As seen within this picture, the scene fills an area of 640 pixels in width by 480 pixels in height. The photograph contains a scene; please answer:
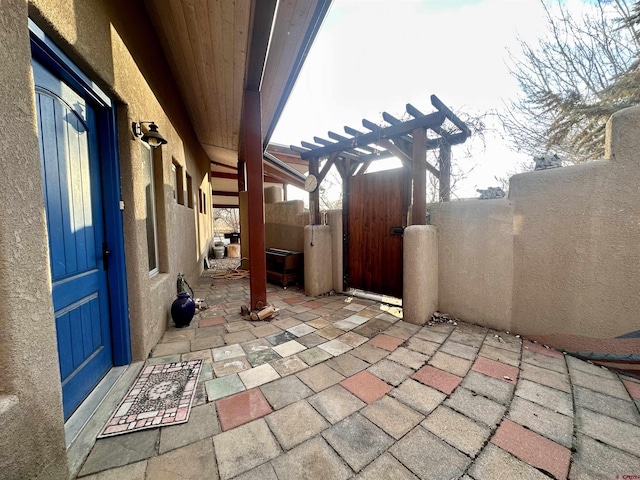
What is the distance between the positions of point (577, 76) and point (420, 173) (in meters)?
5.02

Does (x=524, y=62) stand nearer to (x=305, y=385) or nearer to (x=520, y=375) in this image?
(x=520, y=375)

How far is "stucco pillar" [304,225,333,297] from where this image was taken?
432 cm

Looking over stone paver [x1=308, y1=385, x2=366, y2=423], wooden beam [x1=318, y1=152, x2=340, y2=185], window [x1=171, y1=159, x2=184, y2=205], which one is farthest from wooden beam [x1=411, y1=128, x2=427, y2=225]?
window [x1=171, y1=159, x2=184, y2=205]

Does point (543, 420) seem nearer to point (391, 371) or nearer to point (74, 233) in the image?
point (391, 371)

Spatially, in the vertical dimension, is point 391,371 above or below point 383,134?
below

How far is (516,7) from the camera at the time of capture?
13.7ft

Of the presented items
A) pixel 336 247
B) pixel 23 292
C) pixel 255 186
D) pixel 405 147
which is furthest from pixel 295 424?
pixel 405 147

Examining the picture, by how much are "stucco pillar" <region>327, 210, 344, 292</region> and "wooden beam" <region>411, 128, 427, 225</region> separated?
1583 mm

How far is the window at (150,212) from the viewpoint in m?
2.84

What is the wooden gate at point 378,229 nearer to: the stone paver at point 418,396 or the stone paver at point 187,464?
the stone paver at point 418,396

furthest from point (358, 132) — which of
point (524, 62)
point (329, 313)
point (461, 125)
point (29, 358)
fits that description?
point (524, 62)

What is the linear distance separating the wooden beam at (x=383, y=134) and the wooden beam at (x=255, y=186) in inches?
55.0

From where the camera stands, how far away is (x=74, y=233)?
1.72 m

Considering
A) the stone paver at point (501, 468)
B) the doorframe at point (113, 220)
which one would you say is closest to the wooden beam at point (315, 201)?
the doorframe at point (113, 220)
